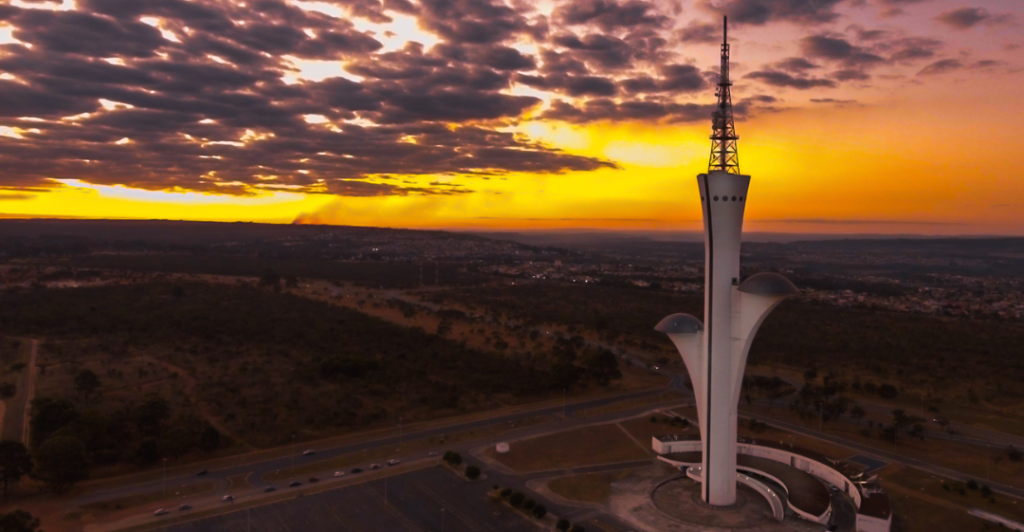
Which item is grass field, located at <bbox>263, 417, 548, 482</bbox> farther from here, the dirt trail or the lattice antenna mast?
the lattice antenna mast

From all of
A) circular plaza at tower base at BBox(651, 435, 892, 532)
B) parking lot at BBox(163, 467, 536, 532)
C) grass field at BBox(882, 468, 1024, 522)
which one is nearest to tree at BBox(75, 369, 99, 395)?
parking lot at BBox(163, 467, 536, 532)

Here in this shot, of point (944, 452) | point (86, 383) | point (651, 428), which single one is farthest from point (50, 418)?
point (944, 452)

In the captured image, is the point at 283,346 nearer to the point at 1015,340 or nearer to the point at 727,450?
the point at 727,450

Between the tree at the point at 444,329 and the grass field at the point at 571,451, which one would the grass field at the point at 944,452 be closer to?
the grass field at the point at 571,451

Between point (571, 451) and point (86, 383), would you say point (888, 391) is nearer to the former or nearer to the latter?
point (571, 451)

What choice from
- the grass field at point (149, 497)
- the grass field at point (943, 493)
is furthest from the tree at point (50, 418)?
the grass field at point (943, 493)

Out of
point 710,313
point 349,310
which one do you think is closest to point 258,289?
point 349,310
